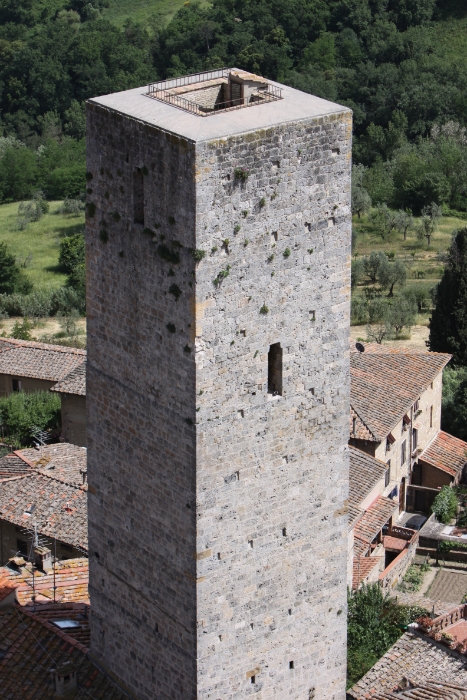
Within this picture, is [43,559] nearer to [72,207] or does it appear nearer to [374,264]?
[374,264]

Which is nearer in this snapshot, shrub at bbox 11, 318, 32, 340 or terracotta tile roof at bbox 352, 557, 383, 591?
terracotta tile roof at bbox 352, 557, 383, 591

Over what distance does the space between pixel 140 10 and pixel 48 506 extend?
69.9 meters

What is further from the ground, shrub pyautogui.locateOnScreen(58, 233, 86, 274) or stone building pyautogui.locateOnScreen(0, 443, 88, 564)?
stone building pyautogui.locateOnScreen(0, 443, 88, 564)

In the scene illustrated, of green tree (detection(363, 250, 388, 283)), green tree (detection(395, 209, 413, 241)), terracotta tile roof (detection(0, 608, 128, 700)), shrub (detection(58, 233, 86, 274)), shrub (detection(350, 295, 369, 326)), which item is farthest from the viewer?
green tree (detection(395, 209, 413, 241))

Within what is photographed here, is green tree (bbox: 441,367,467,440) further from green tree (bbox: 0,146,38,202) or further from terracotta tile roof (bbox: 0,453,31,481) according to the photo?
Result: green tree (bbox: 0,146,38,202)

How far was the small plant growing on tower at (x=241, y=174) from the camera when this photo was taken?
17.4m

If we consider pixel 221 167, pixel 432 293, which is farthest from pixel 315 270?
pixel 432 293

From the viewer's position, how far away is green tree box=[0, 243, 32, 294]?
59125 millimetres

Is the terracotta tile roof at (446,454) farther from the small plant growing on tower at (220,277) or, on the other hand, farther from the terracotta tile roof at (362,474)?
the small plant growing on tower at (220,277)

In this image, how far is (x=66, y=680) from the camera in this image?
21188 mm

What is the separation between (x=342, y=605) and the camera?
→ 821 inches

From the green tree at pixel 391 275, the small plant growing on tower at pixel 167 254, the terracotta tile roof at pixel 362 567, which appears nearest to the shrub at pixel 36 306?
the green tree at pixel 391 275

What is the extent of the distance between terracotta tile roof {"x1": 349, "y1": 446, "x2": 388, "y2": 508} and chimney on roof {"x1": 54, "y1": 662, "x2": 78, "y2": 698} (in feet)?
40.6

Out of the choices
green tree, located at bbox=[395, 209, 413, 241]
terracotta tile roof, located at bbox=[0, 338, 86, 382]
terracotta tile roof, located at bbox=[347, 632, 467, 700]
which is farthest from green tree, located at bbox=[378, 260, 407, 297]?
terracotta tile roof, located at bbox=[347, 632, 467, 700]
